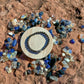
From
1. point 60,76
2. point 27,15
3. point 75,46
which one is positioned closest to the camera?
point 60,76

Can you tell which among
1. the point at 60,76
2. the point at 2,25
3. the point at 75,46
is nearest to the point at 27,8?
the point at 2,25

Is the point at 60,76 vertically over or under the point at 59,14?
under

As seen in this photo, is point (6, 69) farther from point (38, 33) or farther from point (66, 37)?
point (66, 37)

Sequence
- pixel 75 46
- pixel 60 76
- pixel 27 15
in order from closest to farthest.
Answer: pixel 60 76, pixel 75 46, pixel 27 15

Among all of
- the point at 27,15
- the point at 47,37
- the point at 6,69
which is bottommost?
the point at 6,69

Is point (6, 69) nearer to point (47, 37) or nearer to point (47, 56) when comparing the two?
point (47, 56)

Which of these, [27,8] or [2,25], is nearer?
[2,25]

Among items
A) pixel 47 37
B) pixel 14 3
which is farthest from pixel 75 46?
pixel 14 3
